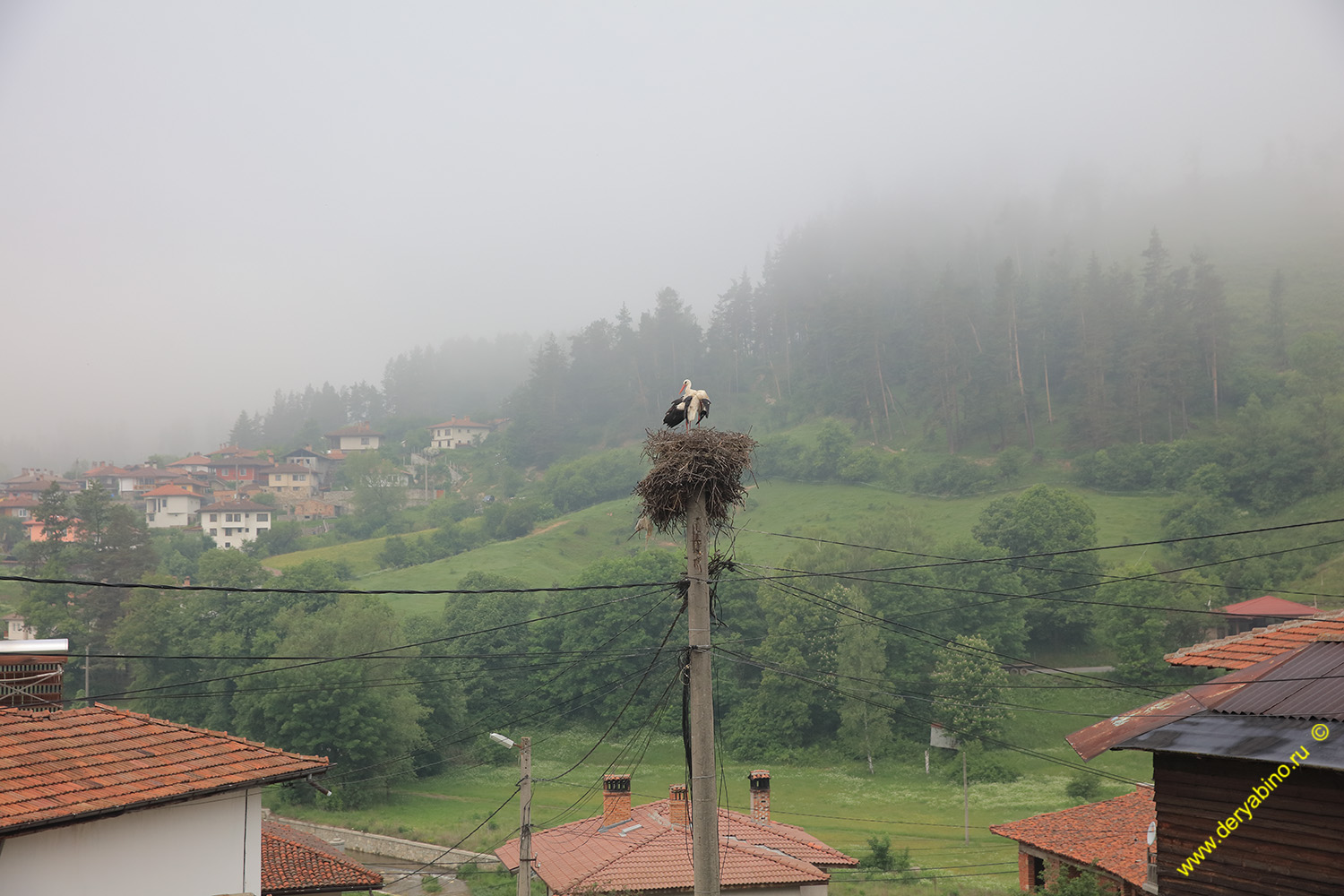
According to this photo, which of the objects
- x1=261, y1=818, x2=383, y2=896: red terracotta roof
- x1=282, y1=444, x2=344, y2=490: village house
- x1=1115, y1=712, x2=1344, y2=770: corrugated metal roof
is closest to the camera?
x1=1115, y1=712, x2=1344, y2=770: corrugated metal roof

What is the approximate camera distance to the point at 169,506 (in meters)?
142

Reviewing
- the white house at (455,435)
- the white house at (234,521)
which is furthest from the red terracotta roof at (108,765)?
the white house at (455,435)

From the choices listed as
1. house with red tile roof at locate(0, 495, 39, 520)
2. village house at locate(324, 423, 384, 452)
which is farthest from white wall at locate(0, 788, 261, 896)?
village house at locate(324, 423, 384, 452)

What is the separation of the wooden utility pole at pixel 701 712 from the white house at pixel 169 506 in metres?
145

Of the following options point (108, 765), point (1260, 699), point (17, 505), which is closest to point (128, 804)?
point (108, 765)

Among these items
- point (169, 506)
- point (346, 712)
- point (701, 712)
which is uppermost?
point (169, 506)

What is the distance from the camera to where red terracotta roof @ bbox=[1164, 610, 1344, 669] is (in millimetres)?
14008

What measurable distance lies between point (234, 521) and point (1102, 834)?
130 metres

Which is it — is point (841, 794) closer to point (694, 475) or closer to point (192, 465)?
point (694, 475)

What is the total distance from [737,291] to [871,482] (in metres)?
59.0

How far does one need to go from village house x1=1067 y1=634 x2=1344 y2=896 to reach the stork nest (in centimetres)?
499

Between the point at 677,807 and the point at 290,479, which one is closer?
the point at 677,807

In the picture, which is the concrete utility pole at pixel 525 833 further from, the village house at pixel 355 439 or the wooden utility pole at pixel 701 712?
the village house at pixel 355 439

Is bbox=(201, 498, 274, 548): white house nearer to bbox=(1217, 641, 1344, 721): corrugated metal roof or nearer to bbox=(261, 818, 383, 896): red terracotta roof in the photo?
bbox=(261, 818, 383, 896): red terracotta roof
